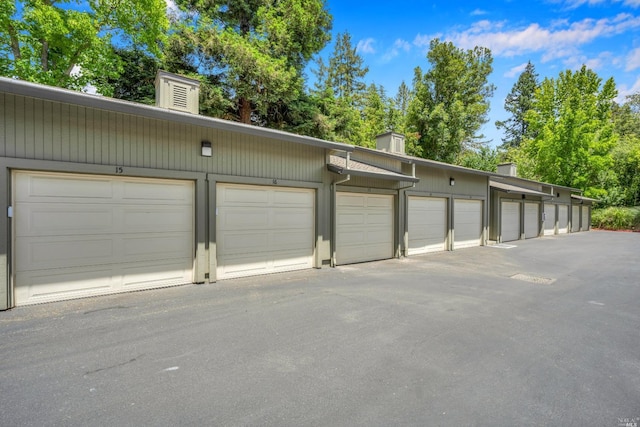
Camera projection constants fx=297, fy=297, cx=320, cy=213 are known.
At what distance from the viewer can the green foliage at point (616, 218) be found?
20438 millimetres

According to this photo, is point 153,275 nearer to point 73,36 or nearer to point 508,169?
point 73,36

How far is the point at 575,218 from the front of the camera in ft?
66.7

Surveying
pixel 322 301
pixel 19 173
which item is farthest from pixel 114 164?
pixel 322 301

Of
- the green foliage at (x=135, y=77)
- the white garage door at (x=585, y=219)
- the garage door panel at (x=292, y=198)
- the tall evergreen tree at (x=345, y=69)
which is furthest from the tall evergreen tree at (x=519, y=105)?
A: the green foliage at (x=135, y=77)

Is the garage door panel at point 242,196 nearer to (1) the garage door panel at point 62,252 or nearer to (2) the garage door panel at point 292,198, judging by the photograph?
(2) the garage door panel at point 292,198

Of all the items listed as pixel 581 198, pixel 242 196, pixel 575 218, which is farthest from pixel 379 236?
pixel 575 218

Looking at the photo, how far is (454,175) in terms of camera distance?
11133 mm

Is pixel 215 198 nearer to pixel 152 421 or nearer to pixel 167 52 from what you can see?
pixel 152 421

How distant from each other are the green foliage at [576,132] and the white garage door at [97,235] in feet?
82.8

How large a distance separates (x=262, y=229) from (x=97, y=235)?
290 centimetres

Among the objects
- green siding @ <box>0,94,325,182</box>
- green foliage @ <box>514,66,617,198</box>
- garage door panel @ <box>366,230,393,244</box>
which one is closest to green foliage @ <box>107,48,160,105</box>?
green siding @ <box>0,94,325,182</box>

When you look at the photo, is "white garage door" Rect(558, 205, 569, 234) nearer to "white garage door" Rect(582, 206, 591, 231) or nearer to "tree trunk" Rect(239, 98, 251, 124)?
"white garage door" Rect(582, 206, 591, 231)

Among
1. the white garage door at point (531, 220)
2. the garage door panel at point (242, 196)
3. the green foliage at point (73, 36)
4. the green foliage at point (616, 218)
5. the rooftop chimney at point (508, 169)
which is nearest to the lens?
the garage door panel at point (242, 196)

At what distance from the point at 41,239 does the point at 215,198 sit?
8.58 feet
